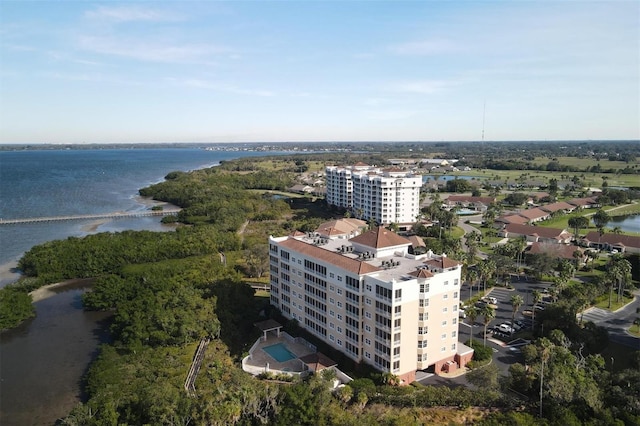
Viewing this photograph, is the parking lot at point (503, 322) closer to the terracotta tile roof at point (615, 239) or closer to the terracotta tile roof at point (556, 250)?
the terracotta tile roof at point (556, 250)

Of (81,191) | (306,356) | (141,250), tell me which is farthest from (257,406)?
(81,191)

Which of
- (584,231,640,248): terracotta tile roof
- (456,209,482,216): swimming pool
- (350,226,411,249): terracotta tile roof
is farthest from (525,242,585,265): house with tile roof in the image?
(456,209,482,216): swimming pool

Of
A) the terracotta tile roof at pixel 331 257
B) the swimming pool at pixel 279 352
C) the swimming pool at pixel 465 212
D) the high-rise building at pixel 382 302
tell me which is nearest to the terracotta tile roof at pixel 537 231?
the swimming pool at pixel 465 212

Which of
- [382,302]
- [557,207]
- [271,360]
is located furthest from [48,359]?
[557,207]

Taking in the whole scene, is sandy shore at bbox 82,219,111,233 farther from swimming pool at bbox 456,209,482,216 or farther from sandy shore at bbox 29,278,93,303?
swimming pool at bbox 456,209,482,216

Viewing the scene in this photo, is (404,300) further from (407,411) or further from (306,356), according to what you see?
(306,356)

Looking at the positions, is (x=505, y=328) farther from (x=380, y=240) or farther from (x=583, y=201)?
(x=583, y=201)
